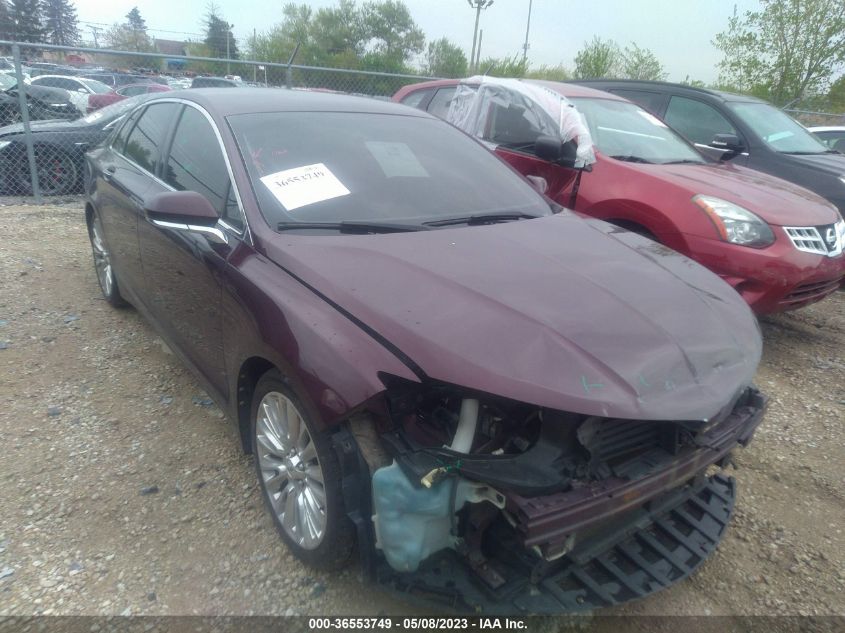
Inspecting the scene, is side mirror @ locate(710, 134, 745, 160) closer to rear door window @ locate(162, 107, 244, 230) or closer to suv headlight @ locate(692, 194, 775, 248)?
suv headlight @ locate(692, 194, 775, 248)

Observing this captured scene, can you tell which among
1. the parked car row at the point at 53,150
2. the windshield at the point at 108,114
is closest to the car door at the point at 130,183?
the parked car row at the point at 53,150

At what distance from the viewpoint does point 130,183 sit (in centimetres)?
347

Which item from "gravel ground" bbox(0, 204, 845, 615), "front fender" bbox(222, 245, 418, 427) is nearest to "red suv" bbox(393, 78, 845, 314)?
"gravel ground" bbox(0, 204, 845, 615)

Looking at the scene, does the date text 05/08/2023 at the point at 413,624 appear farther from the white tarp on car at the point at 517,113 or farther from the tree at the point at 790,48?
the tree at the point at 790,48

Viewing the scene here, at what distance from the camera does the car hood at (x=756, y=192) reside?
13.1ft

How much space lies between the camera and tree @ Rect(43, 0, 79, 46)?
119ft

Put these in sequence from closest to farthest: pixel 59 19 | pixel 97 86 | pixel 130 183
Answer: pixel 130 183
pixel 97 86
pixel 59 19

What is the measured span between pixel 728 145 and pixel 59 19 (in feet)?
144

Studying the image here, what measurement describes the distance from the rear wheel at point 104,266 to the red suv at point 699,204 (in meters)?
3.18

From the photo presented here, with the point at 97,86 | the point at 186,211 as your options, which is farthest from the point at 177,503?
the point at 97,86

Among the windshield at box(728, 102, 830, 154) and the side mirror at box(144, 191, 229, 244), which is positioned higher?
the windshield at box(728, 102, 830, 154)

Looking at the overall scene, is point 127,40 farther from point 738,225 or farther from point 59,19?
point 738,225

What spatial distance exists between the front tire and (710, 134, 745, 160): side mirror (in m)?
5.33

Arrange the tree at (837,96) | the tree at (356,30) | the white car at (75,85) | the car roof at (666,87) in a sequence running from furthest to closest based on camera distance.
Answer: the tree at (356,30) → the tree at (837,96) → the white car at (75,85) → the car roof at (666,87)
